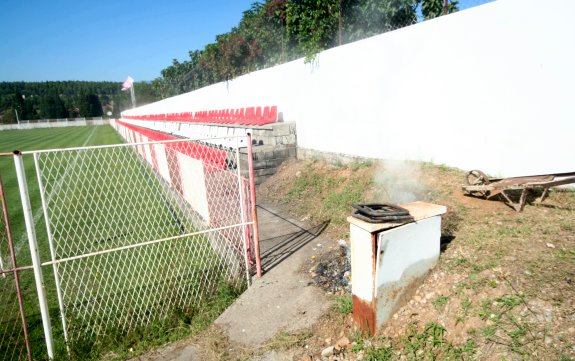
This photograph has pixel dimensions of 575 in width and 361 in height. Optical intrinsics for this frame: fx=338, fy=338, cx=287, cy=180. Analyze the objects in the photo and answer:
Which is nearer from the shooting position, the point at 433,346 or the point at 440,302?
the point at 433,346

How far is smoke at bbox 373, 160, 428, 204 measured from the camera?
200 inches

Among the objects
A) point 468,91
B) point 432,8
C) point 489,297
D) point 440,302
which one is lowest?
point 440,302

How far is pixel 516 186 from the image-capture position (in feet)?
12.8

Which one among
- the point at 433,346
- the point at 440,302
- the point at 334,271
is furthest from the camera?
the point at 334,271

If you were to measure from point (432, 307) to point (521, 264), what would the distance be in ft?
2.79

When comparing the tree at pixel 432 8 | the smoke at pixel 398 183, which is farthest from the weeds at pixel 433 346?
the tree at pixel 432 8

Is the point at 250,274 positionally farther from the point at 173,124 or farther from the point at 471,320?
the point at 173,124

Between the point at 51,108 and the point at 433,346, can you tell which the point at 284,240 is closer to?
the point at 433,346

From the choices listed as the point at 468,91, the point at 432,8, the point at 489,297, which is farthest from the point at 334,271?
the point at 432,8

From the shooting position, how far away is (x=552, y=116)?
4145 mm

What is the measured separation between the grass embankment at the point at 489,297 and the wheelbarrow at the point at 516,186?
0.12 m

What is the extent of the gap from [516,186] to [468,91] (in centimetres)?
181

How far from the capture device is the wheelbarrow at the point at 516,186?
146 inches

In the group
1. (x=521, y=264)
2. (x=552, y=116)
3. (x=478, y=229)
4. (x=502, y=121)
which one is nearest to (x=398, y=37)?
(x=502, y=121)
